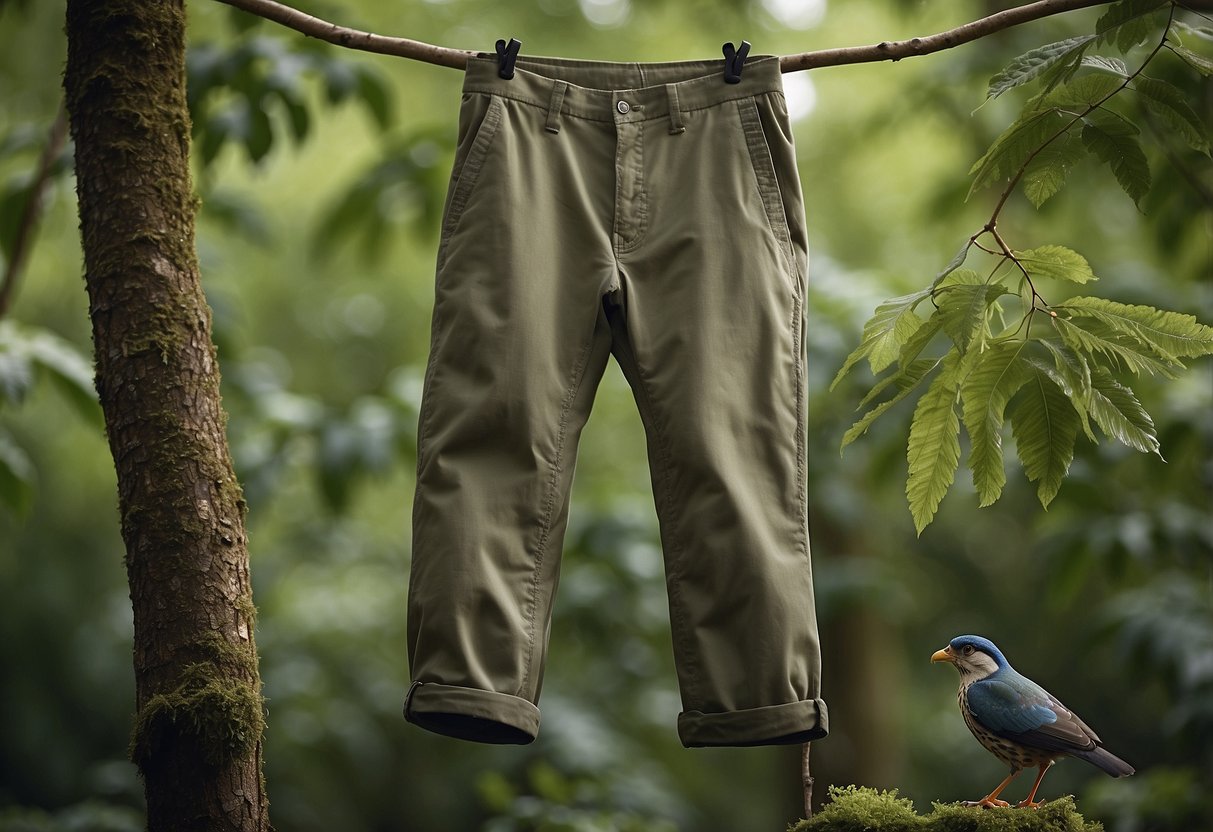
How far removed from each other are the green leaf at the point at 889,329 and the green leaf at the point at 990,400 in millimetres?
113

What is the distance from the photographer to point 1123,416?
56.6 inches

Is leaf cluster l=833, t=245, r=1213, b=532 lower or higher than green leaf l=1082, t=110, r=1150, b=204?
lower

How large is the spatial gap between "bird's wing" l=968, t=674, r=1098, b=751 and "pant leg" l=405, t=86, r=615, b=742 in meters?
0.64

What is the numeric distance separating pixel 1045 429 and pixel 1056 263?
0.84 ft

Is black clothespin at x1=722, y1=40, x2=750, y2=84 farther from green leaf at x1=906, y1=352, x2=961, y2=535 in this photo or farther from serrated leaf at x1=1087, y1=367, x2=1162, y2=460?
serrated leaf at x1=1087, y1=367, x2=1162, y2=460

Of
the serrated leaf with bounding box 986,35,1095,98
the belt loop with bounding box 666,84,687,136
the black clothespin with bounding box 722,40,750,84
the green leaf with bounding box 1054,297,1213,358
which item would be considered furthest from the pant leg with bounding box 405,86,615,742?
the green leaf with bounding box 1054,297,1213,358

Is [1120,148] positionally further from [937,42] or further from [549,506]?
[549,506]

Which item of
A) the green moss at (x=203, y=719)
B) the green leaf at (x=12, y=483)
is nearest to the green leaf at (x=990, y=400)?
the green moss at (x=203, y=719)

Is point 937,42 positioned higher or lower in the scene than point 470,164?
higher

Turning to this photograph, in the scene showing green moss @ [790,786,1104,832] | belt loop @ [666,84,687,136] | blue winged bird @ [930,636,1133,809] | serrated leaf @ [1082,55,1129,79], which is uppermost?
belt loop @ [666,84,687,136]

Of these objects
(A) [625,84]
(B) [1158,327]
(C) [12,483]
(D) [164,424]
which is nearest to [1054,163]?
(B) [1158,327]

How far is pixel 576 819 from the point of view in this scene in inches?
102

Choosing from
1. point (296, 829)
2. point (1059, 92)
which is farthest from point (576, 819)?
point (296, 829)

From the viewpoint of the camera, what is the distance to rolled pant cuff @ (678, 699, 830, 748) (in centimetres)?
147
